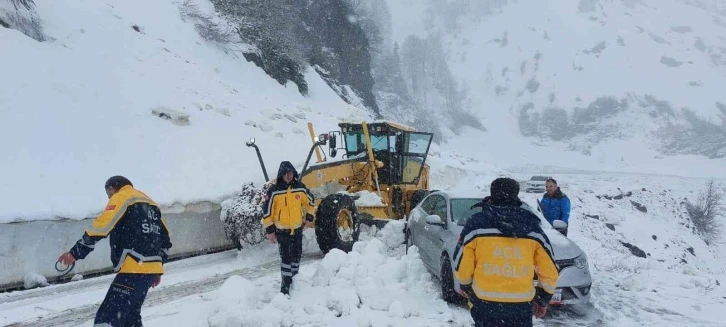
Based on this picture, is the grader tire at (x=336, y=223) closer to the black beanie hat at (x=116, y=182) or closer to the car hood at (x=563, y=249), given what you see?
the car hood at (x=563, y=249)

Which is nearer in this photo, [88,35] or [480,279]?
[480,279]

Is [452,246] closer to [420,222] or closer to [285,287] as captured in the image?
[420,222]

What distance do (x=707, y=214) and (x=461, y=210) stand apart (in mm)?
28718

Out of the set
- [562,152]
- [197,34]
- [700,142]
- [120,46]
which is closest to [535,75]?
[562,152]

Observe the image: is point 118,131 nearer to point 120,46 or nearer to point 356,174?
point 356,174

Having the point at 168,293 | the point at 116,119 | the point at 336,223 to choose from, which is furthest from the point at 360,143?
the point at 168,293

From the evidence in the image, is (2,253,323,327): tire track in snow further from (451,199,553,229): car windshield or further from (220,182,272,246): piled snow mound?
(451,199,553,229): car windshield

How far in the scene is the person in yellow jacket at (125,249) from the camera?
3.89 m

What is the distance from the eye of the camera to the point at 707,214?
96.8 ft

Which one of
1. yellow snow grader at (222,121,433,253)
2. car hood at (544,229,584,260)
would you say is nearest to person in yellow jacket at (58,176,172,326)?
yellow snow grader at (222,121,433,253)

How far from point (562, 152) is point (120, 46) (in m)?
65.3

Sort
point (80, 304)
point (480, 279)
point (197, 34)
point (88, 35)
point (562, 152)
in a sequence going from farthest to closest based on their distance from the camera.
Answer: point (562, 152)
point (197, 34)
point (88, 35)
point (80, 304)
point (480, 279)

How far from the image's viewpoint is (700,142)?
66.4 metres

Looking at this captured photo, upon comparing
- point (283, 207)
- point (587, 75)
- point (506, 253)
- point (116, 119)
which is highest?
point (587, 75)
